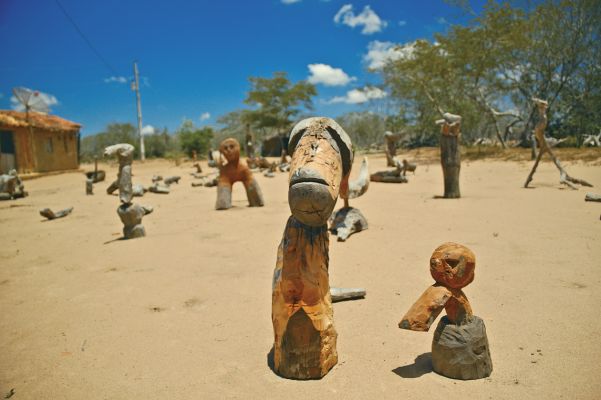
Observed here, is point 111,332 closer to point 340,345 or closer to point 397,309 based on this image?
point 340,345

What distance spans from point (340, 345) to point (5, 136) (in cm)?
2082

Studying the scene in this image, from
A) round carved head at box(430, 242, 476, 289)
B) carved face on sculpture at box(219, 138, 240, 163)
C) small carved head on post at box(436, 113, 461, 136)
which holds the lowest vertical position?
round carved head at box(430, 242, 476, 289)

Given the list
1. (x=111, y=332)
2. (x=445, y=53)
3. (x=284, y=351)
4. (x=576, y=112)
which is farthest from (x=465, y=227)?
(x=445, y=53)

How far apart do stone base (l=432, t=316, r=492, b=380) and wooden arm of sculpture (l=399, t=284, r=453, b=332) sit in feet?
0.74

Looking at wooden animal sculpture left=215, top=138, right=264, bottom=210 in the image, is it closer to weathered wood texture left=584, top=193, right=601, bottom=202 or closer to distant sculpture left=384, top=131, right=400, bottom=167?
weathered wood texture left=584, top=193, right=601, bottom=202

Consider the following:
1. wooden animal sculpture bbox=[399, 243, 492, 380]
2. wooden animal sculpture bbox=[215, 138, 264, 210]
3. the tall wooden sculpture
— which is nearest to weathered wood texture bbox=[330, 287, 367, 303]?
the tall wooden sculpture

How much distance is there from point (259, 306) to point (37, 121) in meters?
20.7

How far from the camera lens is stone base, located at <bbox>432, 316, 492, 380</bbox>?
2295 millimetres

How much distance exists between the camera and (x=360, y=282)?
4105mm

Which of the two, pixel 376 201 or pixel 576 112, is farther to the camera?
pixel 576 112

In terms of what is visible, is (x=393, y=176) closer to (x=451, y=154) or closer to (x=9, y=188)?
(x=451, y=154)

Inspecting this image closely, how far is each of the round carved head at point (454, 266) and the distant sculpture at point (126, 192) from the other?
4.91m

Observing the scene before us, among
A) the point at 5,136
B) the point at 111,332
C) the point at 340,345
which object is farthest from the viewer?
the point at 5,136

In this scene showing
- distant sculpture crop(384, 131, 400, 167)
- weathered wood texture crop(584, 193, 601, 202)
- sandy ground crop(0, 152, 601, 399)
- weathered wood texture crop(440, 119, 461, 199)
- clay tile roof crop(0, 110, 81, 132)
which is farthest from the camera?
clay tile roof crop(0, 110, 81, 132)
